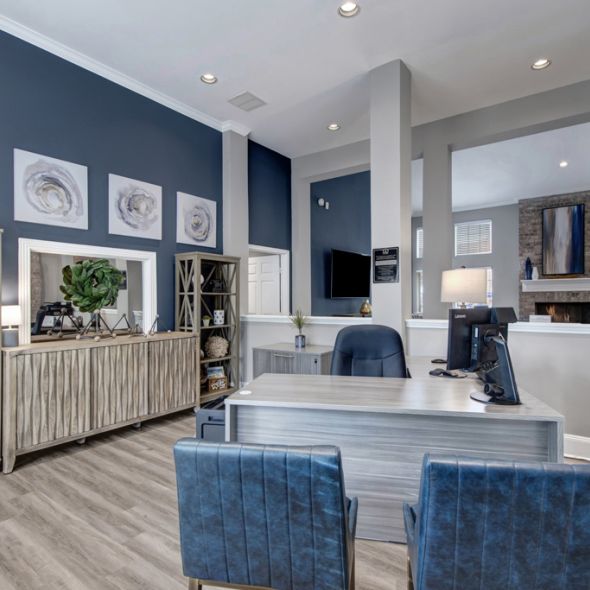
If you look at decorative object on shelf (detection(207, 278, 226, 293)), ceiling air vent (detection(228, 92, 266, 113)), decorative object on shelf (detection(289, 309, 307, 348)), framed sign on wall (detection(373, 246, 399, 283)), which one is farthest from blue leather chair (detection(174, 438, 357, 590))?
ceiling air vent (detection(228, 92, 266, 113))

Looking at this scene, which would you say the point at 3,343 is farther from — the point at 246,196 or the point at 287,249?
the point at 287,249

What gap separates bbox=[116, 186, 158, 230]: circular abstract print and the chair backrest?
2.66m

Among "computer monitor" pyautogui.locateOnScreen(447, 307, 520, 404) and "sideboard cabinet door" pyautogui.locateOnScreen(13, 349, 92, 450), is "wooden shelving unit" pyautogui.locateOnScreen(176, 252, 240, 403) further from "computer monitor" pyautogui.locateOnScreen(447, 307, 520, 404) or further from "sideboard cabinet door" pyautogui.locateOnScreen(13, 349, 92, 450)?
"computer monitor" pyautogui.locateOnScreen(447, 307, 520, 404)

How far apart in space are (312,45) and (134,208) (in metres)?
2.37

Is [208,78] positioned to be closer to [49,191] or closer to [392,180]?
[49,191]

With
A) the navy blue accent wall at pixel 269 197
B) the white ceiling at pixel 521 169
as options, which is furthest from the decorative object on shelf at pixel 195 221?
the white ceiling at pixel 521 169

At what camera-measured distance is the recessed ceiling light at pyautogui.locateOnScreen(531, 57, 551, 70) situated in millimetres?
3553

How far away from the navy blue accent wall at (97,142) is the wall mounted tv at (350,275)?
2.51m

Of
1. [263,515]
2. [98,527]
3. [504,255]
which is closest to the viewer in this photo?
[263,515]

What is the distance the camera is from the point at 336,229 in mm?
7055

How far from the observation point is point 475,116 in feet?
14.8

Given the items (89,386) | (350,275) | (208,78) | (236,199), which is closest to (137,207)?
(236,199)

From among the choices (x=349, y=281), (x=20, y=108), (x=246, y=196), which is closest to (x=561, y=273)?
(x=349, y=281)

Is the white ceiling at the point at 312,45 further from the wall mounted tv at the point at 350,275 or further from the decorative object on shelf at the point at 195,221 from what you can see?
the wall mounted tv at the point at 350,275
